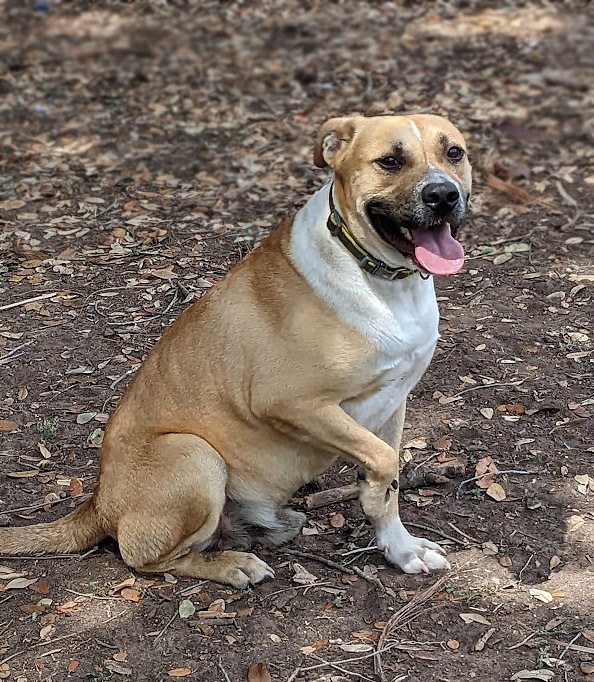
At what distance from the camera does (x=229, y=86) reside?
9883 mm

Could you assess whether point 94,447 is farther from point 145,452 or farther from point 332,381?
point 332,381

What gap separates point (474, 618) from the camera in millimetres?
3691

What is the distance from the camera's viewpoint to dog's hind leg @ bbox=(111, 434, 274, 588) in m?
3.83

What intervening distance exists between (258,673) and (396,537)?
89 centimetres

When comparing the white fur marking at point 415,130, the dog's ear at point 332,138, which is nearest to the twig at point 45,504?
the dog's ear at point 332,138

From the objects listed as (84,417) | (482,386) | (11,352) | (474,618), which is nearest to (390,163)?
(474,618)

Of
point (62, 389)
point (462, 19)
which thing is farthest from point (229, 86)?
point (62, 389)

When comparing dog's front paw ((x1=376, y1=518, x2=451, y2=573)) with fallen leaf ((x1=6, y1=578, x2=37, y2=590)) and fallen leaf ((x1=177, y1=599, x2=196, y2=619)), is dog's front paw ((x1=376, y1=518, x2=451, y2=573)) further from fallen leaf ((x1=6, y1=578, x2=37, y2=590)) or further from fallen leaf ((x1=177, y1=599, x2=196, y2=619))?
fallen leaf ((x1=6, y1=578, x2=37, y2=590))

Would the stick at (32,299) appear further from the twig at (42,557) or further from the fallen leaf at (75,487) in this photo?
the twig at (42,557)

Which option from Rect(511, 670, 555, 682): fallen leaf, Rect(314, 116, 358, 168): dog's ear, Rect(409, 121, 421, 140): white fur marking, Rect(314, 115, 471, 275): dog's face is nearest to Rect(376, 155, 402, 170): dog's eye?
Rect(314, 115, 471, 275): dog's face

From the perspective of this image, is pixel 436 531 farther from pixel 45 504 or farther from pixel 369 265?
pixel 45 504

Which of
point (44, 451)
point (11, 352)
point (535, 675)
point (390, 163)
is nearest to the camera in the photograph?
point (535, 675)

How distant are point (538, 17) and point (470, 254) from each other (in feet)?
19.2

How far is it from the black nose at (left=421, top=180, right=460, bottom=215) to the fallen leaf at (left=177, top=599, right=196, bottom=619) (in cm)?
181
